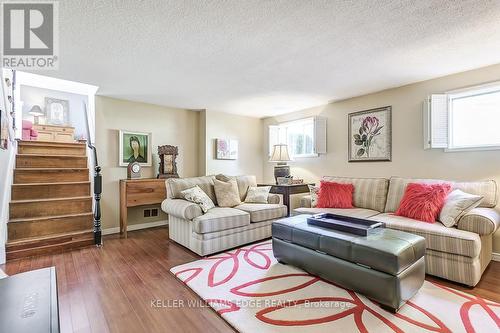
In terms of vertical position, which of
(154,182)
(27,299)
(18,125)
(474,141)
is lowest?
(27,299)

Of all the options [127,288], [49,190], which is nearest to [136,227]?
[49,190]

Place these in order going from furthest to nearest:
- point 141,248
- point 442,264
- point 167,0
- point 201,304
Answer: point 141,248 → point 442,264 → point 201,304 → point 167,0

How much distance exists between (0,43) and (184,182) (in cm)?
230

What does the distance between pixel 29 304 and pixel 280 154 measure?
401 centimetres

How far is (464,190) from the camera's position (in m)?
2.69

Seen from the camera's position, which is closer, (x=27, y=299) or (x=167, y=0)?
(x=27, y=299)

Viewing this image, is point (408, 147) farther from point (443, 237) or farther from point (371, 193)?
point (443, 237)

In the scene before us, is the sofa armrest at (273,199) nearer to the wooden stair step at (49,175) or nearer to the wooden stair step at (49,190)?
the wooden stair step at (49,190)

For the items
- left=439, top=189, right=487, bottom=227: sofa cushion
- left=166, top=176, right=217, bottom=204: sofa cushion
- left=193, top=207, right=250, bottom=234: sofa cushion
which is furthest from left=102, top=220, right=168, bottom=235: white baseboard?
left=439, top=189, right=487, bottom=227: sofa cushion

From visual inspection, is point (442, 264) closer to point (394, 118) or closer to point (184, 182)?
point (394, 118)

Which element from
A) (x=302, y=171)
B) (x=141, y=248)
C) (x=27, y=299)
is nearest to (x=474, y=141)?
(x=302, y=171)

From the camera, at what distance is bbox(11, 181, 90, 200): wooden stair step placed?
309cm

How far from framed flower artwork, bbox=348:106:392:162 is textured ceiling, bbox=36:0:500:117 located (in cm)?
43

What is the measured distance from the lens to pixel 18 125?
12.1 feet
